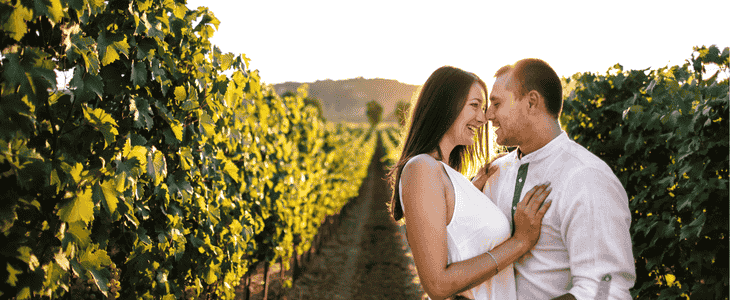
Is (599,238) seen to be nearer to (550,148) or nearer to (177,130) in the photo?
(550,148)

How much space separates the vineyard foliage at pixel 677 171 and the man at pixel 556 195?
1568 millimetres

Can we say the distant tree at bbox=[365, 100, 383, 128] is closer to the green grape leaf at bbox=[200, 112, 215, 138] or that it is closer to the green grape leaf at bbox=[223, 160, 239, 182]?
the green grape leaf at bbox=[223, 160, 239, 182]

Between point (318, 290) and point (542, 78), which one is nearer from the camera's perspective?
point (542, 78)

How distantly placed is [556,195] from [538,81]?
0.57m

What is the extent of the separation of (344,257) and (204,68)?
726 centimetres

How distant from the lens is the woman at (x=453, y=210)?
1.77 metres

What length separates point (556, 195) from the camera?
1.79 metres

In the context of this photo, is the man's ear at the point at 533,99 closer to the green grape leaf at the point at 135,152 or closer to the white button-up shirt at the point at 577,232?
the white button-up shirt at the point at 577,232

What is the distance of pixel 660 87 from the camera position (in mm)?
3949

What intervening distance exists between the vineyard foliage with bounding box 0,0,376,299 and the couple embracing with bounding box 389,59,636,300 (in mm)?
1299

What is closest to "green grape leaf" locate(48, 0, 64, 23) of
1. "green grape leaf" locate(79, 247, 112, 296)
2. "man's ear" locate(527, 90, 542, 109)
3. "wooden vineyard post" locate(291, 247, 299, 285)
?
"green grape leaf" locate(79, 247, 112, 296)

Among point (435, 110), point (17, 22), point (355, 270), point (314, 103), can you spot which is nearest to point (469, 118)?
point (435, 110)

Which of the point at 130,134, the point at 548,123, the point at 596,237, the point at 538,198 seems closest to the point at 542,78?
the point at 548,123

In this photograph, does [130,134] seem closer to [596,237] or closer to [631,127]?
[596,237]
